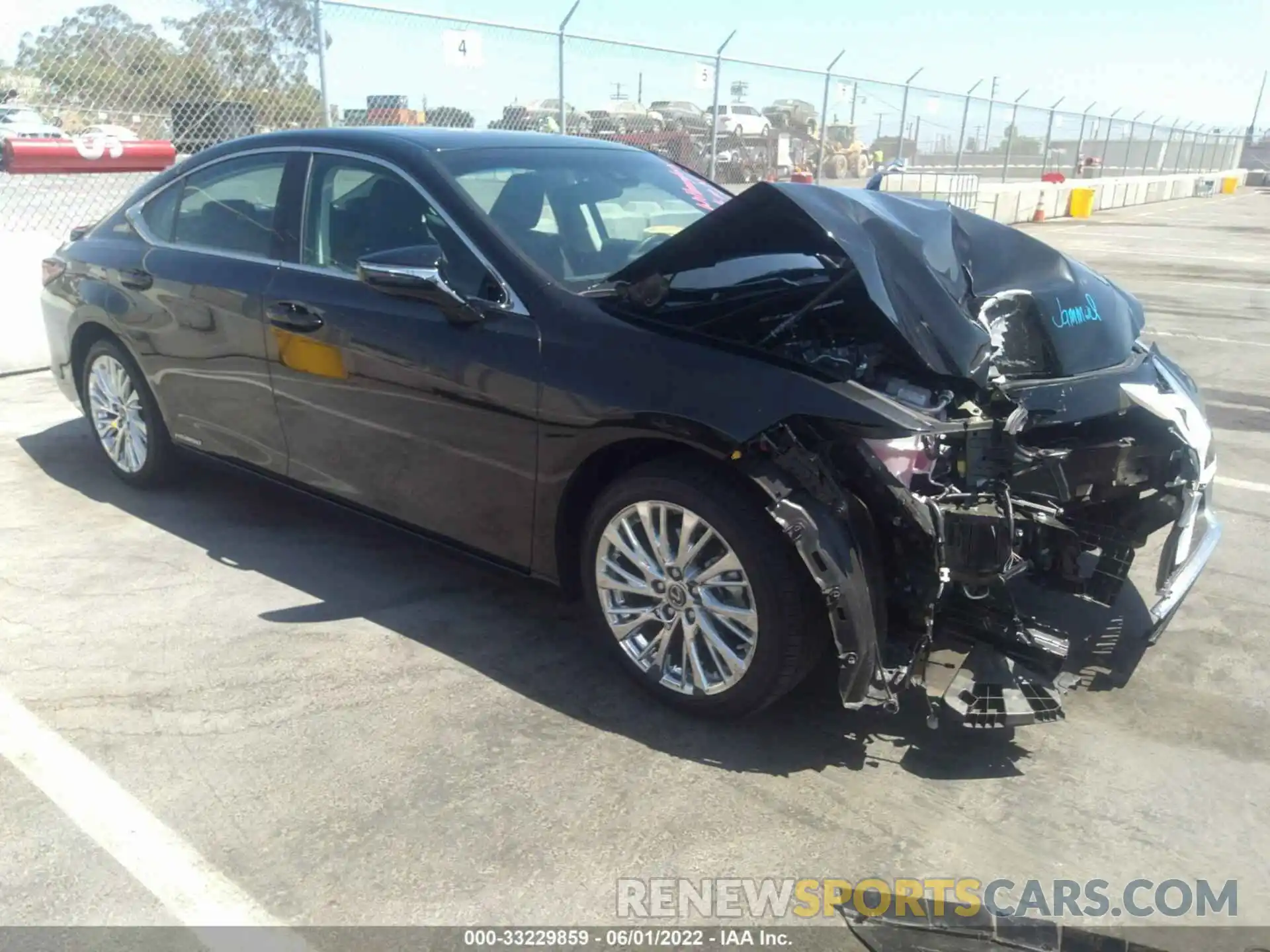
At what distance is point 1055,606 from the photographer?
382 centimetres

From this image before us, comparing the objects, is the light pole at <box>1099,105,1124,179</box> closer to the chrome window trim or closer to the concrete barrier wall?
the concrete barrier wall

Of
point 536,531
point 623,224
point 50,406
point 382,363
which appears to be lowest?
point 50,406

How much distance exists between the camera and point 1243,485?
5.47 meters

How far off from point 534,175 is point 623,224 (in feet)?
1.25

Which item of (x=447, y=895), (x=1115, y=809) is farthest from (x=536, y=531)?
(x=1115, y=809)

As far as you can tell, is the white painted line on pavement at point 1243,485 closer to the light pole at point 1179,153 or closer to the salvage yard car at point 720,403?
the salvage yard car at point 720,403

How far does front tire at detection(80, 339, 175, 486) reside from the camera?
4.87 m

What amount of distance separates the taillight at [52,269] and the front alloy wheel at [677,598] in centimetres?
359

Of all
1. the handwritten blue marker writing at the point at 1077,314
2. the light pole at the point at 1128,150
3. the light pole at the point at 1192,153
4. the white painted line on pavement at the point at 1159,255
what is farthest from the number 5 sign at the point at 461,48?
the light pole at the point at 1192,153

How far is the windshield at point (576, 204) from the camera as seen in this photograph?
357 centimetres

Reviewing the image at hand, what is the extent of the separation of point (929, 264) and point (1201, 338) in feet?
25.6

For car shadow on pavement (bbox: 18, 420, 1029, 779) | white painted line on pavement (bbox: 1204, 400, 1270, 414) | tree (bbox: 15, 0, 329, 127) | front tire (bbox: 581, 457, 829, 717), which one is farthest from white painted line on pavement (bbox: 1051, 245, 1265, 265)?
front tire (bbox: 581, 457, 829, 717)

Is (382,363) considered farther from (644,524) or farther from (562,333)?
(644,524)

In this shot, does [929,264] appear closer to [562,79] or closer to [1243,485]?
[1243,485]
